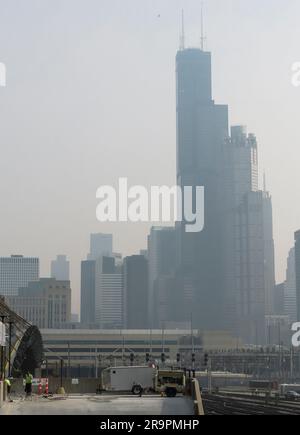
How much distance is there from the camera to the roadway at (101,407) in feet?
97.4

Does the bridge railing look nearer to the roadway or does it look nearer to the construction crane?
the roadway

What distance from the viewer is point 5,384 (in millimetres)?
36219

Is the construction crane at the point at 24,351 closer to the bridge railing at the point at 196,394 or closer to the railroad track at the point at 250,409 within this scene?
the railroad track at the point at 250,409

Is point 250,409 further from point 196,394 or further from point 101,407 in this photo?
point 101,407

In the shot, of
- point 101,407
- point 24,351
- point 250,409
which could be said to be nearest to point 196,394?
point 101,407

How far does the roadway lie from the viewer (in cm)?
2969

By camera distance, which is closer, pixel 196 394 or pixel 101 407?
pixel 101 407

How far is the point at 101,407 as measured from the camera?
31.5m

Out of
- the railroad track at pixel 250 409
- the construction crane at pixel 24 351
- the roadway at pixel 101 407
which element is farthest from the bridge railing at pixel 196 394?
the construction crane at pixel 24 351

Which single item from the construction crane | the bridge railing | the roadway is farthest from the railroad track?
the roadway

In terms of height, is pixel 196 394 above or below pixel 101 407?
above
